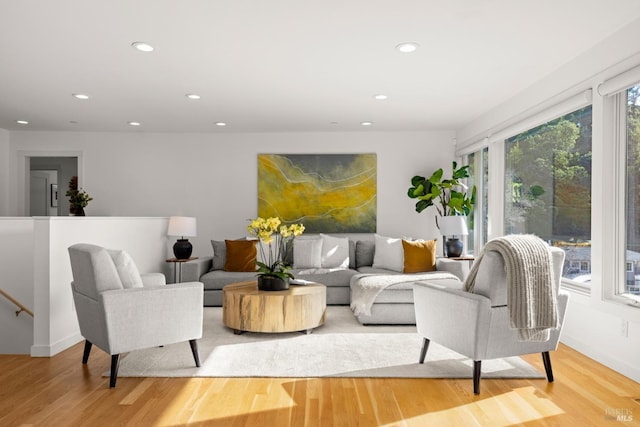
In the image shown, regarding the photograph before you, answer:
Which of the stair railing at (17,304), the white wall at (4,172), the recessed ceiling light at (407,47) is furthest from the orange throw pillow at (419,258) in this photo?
the white wall at (4,172)

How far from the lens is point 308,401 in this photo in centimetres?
271

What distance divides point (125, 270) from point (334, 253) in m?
3.17

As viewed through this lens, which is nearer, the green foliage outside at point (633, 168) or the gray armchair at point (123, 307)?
the gray armchair at point (123, 307)

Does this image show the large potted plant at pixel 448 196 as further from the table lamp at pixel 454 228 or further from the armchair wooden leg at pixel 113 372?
the armchair wooden leg at pixel 113 372

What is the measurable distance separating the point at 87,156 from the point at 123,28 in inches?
179

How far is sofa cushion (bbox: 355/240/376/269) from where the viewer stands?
6188 millimetres

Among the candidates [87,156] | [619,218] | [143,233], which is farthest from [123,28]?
[87,156]

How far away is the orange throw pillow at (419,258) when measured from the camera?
5.48 metres

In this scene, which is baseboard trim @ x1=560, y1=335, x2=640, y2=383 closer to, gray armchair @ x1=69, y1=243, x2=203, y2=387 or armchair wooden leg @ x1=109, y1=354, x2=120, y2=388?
gray armchair @ x1=69, y1=243, x2=203, y2=387

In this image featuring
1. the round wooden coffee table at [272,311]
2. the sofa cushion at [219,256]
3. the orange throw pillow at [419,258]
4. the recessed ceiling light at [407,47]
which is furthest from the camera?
the sofa cushion at [219,256]

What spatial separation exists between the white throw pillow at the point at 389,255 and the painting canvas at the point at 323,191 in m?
1.09

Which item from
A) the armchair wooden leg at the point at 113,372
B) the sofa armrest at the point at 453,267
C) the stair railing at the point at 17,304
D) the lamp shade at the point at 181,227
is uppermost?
the lamp shade at the point at 181,227

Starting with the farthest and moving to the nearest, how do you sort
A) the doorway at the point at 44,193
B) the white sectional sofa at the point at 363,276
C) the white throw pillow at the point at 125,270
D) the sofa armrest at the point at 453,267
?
1. the doorway at the point at 44,193
2. the sofa armrest at the point at 453,267
3. the white sectional sofa at the point at 363,276
4. the white throw pillow at the point at 125,270

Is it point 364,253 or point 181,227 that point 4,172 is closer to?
point 181,227
